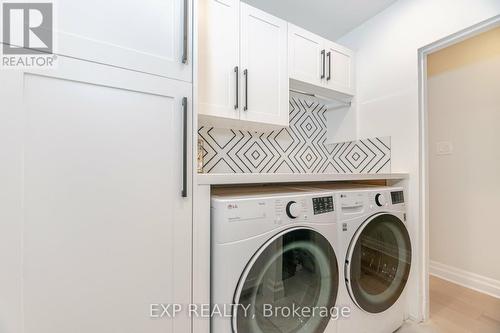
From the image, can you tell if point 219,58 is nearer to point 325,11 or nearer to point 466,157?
point 325,11

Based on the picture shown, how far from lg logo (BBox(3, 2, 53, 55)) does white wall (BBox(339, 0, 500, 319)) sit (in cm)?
201

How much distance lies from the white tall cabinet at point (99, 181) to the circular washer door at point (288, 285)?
0.25 meters

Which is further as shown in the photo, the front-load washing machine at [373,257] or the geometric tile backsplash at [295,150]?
the geometric tile backsplash at [295,150]

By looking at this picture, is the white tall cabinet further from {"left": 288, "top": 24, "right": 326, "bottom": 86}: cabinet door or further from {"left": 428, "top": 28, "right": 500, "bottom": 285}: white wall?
{"left": 428, "top": 28, "right": 500, "bottom": 285}: white wall

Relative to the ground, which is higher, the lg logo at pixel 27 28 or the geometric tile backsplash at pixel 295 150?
the lg logo at pixel 27 28

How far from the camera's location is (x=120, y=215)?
80cm

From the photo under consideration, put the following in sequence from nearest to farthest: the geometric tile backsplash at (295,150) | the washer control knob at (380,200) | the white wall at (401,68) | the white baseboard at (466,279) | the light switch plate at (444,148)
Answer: the washer control knob at (380,200)
the white wall at (401,68)
the geometric tile backsplash at (295,150)
the white baseboard at (466,279)
the light switch plate at (444,148)

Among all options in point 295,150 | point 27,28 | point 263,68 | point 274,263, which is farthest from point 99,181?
point 295,150

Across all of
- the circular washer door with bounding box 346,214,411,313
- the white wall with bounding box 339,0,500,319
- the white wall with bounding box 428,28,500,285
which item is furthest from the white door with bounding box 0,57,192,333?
the white wall with bounding box 428,28,500,285

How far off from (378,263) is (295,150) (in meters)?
1.08

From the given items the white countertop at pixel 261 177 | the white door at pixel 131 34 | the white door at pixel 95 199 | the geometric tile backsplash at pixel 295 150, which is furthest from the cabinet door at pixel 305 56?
Answer: the white door at pixel 95 199

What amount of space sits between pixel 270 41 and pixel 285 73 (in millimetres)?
227

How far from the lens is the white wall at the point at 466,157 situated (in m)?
1.92

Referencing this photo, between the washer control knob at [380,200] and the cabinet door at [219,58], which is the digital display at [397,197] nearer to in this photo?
the washer control knob at [380,200]
